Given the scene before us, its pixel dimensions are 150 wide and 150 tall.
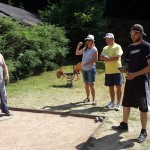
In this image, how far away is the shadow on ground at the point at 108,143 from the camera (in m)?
5.89

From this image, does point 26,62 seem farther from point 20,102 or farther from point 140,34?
point 140,34

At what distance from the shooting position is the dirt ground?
5949 mm

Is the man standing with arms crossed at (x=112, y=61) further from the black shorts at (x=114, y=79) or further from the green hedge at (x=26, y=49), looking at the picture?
the green hedge at (x=26, y=49)

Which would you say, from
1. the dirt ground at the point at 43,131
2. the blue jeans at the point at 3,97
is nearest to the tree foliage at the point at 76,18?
the dirt ground at the point at 43,131

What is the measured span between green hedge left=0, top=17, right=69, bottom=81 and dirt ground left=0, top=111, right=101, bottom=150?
477cm

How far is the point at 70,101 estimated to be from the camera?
9461 mm

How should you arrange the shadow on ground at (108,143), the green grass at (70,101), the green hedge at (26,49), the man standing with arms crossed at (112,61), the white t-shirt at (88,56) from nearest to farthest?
the shadow on ground at (108,143), the green grass at (70,101), the man standing with arms crossed at (112,61), the white t-shirt at (88,56), the green hedge at (26,49)

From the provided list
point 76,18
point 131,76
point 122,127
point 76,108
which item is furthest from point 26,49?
point 131,76

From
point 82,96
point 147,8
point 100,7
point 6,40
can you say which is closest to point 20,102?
point 82,96

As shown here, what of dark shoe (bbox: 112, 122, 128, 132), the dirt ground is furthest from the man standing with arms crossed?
dark shoe (bbox: 112, 122, 128, 132)

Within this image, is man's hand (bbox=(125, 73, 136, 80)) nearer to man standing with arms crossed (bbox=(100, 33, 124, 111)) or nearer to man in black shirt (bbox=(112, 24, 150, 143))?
man in black shirt (bbox=(112, 24, 150, 143))

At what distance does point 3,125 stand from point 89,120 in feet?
5.71

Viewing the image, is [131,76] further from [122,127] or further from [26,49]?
[26,49]

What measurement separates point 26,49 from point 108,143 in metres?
8.32
